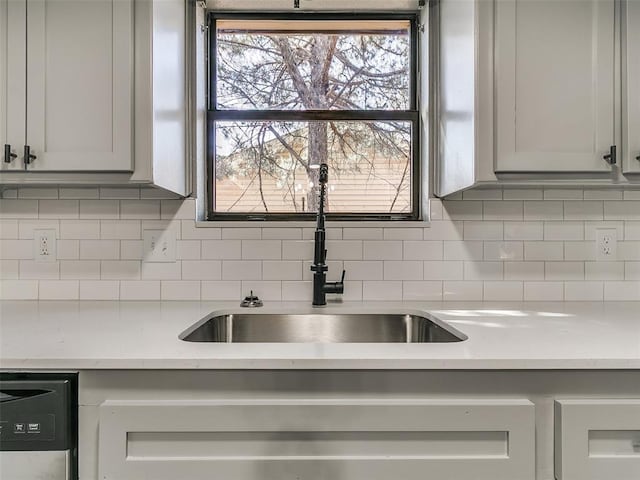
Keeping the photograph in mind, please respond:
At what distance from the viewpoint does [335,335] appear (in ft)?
4.78

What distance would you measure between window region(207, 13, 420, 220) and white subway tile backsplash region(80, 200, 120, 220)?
36cm

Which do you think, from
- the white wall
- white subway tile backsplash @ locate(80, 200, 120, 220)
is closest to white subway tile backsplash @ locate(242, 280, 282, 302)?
the white wall

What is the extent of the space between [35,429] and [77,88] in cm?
94

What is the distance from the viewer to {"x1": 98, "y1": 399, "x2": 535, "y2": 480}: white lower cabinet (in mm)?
874

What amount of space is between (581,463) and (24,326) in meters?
1.41

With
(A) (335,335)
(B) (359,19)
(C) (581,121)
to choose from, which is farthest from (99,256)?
(C) (581,121)

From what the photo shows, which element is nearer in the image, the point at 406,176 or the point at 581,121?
the point at 581,121

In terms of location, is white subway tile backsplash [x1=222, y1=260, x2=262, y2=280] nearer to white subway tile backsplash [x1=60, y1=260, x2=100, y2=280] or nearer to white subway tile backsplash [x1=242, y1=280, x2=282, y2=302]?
white subway tile backsplash [x1=242, y1=280, x2=282, y2=302]

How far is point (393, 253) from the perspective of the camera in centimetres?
162

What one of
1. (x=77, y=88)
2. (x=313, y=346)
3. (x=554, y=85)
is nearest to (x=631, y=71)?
(x=554, y=85)

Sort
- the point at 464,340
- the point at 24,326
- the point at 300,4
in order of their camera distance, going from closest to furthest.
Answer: the point at 464,340
the point at 24,326
the point at 300,4

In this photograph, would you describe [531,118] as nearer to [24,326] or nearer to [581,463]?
[581,463]

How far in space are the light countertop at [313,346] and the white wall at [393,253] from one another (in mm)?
259

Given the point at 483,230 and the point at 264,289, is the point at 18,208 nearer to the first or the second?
the point at 264,289
